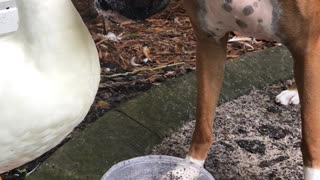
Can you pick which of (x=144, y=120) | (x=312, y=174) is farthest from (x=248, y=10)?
(x=144, y=120)

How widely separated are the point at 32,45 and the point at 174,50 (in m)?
1.96

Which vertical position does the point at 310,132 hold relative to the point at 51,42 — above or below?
below

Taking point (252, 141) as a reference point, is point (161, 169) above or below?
above

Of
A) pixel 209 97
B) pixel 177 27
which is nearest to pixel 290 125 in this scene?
pixel 209 97

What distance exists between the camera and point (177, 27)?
124 inches

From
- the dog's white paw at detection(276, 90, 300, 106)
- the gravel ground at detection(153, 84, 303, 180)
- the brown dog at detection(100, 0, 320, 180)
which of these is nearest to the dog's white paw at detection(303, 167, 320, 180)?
the brown dog at detection(100, 0, 320, 180)

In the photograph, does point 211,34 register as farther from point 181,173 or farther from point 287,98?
point 287,98

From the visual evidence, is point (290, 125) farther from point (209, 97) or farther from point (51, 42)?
point (51, 42)

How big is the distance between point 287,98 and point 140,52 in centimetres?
79

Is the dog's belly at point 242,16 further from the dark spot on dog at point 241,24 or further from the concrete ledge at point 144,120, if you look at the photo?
the concrete ledge at point 144,120

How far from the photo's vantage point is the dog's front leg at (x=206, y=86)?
5.94ft

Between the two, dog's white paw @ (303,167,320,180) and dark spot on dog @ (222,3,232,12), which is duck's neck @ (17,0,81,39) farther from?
dog's white paw @ (303,167,320,180)

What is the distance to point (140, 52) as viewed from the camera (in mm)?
2885

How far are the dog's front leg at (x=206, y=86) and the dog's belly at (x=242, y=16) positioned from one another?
12cm
